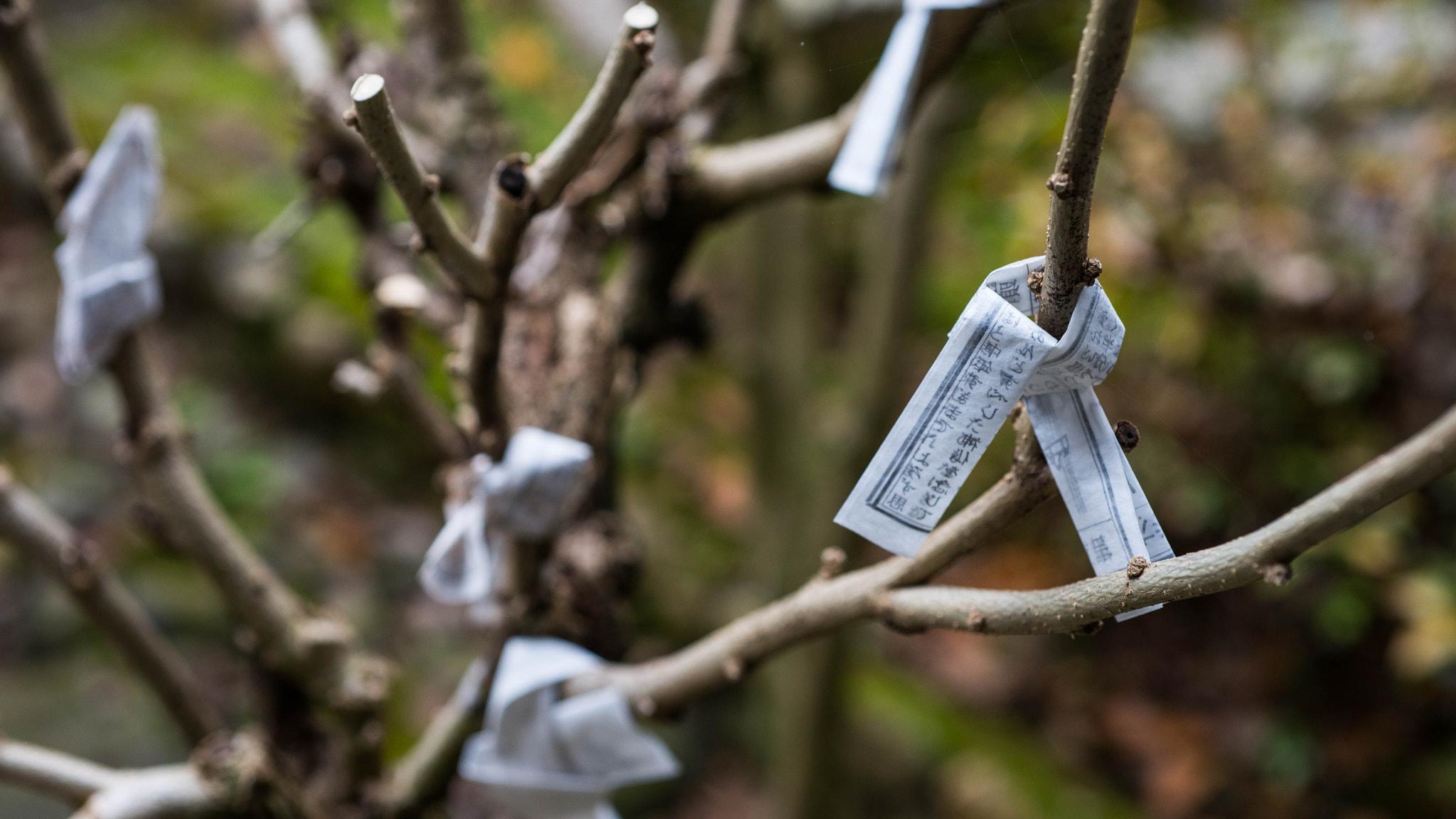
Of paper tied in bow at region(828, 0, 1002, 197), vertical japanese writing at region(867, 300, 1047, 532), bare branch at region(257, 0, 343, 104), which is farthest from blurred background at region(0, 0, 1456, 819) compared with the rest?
vertical japanese writing at region(867, 300, 1047, 532)

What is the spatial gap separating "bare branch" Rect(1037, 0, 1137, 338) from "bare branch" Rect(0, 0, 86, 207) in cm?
77

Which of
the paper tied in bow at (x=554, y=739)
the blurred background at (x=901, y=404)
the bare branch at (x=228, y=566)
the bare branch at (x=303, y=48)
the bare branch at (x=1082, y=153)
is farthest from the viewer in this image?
the blurred background at (x=901, y=404)

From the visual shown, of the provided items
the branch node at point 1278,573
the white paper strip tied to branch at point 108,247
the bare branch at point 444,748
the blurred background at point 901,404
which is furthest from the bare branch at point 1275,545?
the white paper strip tied to branch at point 108,247

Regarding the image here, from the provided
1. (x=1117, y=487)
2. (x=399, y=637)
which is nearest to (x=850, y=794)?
(x=399, y=637)

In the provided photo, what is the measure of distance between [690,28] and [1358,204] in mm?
1451

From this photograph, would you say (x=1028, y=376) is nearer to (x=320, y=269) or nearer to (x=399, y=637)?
(x=399, y=637)

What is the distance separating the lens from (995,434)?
383mm

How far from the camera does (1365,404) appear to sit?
5.61ft

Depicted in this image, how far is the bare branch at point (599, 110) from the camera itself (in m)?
0.43

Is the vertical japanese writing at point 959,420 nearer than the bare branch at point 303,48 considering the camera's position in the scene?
Yes

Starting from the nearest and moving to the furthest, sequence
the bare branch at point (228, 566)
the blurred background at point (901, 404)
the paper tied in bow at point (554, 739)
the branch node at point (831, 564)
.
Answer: the branch node at point (831, 564) < the paper tied in bow at point (554, 739) < the bare branch at point (228, 566) < the blurred background at point (901, 404)

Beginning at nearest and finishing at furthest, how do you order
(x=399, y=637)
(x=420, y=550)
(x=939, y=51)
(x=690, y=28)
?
(x=939, y=51)
(x=690, y=28)
(x=399, y=637)
(x=420, y=550)

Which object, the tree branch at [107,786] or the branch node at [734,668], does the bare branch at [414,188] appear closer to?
the branch node at [734,668]

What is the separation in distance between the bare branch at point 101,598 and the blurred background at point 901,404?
535 mm
